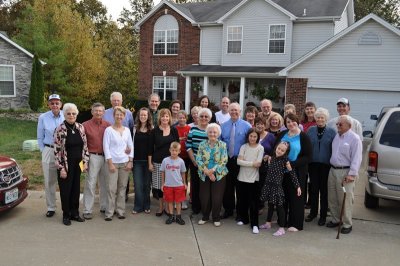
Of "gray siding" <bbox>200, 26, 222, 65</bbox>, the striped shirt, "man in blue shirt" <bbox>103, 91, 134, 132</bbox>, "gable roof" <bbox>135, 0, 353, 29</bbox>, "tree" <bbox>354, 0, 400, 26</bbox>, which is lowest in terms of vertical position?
the striped shirt

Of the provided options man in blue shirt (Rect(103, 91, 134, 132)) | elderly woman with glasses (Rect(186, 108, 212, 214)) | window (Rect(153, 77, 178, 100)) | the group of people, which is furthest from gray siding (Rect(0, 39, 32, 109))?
elderly woman with glasses (Rect(186, 108, 212, 214))

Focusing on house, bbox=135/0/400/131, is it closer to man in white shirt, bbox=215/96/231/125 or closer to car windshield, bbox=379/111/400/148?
car windshield, bbox=379/111/400/148

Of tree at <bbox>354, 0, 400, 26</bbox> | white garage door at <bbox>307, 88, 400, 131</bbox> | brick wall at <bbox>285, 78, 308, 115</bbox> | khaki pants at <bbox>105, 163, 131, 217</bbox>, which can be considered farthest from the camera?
tree at <bbox>354, 0, 400, 26</bbox>

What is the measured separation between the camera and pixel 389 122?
6.31 m

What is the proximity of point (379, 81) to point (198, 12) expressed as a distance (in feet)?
40.2

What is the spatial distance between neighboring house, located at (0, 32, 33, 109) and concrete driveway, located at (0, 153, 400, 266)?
18003 millimetres

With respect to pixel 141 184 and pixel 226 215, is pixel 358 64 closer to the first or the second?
pixel 226 215

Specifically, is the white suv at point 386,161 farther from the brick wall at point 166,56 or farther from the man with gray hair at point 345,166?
the brick wall at point 166,56

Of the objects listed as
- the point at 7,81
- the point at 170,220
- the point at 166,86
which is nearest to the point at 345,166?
the point at 170,220

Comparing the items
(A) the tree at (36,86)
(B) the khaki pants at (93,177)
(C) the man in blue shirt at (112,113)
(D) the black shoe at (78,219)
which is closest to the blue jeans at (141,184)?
(B) the khaki pants at (93,177)

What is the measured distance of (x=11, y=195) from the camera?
557 centimetres

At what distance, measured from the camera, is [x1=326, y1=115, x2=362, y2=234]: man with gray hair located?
17.7ft

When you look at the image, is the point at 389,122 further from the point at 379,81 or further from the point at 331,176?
the point at 379,81

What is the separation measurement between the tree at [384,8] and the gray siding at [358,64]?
21391 millimetres
